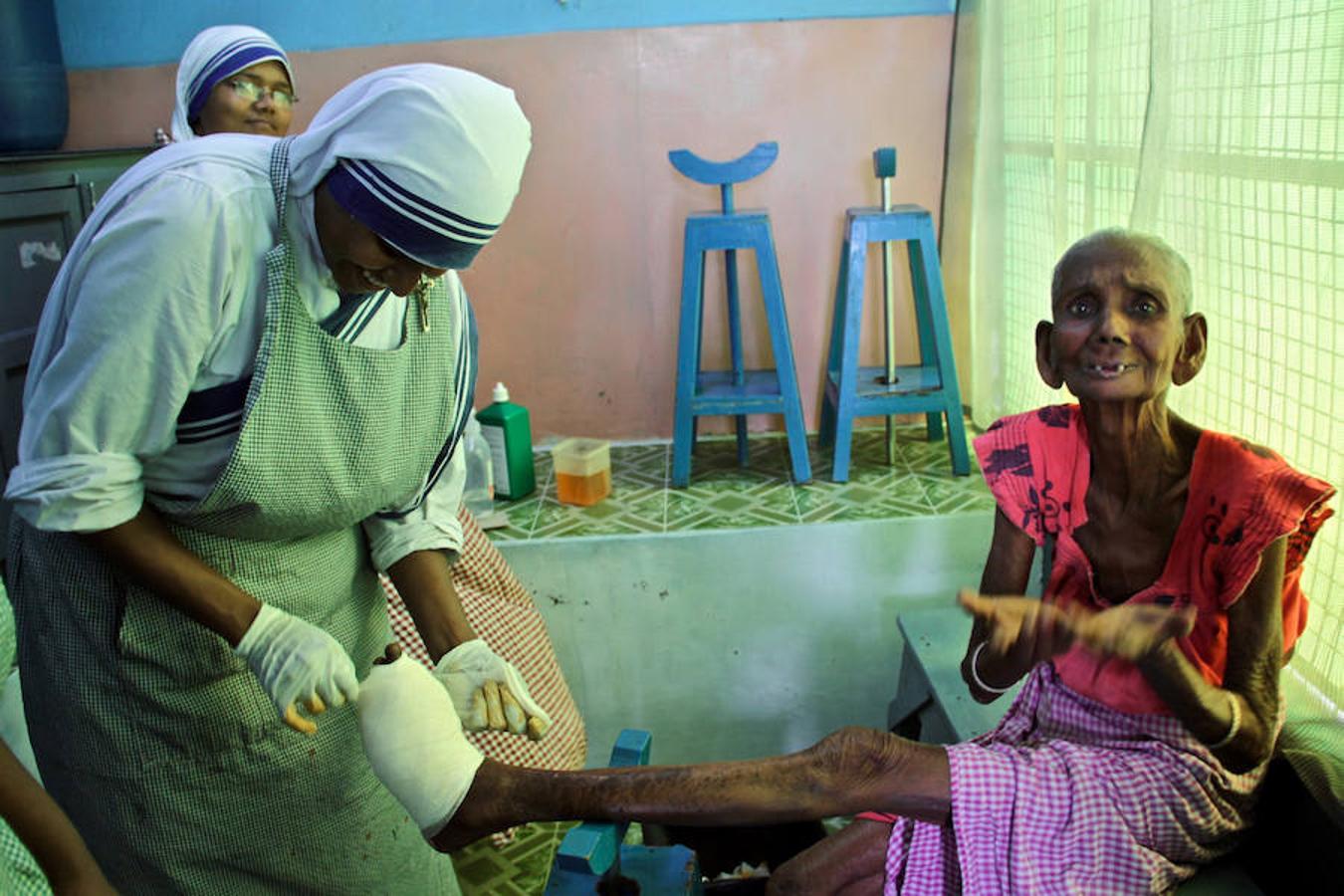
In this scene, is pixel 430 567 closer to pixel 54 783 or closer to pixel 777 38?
pixel 54 783

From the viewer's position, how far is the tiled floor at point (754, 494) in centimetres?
280

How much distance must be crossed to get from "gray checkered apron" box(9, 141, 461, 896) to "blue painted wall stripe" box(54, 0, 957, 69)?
5.93ft

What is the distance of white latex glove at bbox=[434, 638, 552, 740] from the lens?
55.2 inches

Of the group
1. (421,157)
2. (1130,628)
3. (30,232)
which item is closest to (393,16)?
(30,232)

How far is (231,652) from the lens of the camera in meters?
1.43

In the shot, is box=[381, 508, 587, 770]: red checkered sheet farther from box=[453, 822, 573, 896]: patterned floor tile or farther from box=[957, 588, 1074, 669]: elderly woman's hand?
box=[957, 588, 1074, 669]: elderly woman's hand

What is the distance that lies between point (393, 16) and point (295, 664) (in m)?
2.30

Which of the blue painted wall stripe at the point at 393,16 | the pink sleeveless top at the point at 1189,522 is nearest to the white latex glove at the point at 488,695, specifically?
the pink sleeveless top at the point at 1189,522

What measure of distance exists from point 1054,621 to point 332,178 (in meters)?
1.00

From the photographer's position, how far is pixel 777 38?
118 inches

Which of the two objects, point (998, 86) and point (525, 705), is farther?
point (998, 86)

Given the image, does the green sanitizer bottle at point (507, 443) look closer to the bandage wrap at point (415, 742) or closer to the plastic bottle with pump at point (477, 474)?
the plastic bottle with pump at point (477, 474)

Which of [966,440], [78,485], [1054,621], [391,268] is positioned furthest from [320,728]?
[966,440]

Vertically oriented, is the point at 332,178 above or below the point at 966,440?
above
